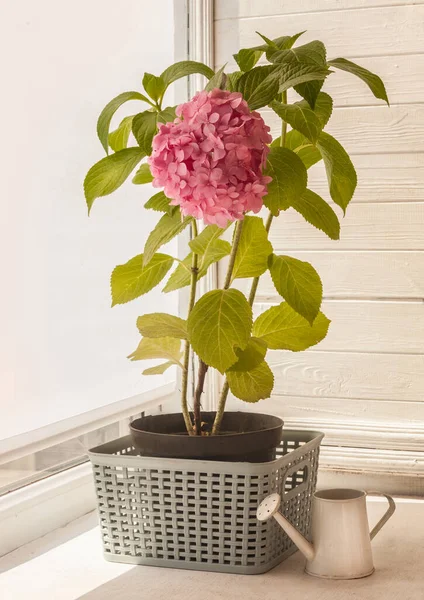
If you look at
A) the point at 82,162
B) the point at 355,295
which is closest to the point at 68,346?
the point at 82,162

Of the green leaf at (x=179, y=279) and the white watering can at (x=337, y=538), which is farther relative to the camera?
the green leaf at (x=179, y=279)

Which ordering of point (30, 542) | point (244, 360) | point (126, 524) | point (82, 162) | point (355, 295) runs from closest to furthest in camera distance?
point (244, 360), point (126, 524), point (30, 542), point (82, 162), point (355, 295)

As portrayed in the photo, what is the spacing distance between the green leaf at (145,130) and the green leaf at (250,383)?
0.32m

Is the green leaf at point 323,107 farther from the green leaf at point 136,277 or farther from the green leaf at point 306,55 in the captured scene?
the green leaf at point 136,277

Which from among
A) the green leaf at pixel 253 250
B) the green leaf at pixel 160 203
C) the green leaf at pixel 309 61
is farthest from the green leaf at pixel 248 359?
the green leaf at pixel 309 61

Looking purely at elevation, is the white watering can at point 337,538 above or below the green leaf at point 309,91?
below

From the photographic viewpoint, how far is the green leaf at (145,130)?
107 cm

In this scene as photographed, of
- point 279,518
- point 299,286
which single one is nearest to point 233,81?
point 299,286

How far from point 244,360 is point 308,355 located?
1.93 ft

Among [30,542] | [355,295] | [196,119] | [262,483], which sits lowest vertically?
[30,542]

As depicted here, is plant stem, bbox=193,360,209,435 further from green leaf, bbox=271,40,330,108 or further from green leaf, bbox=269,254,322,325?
green leaf, bbox=271,40,330,108

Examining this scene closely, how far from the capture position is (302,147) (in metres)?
1.17

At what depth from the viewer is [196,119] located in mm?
975

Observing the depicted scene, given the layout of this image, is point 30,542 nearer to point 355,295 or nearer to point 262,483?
point 262,483
